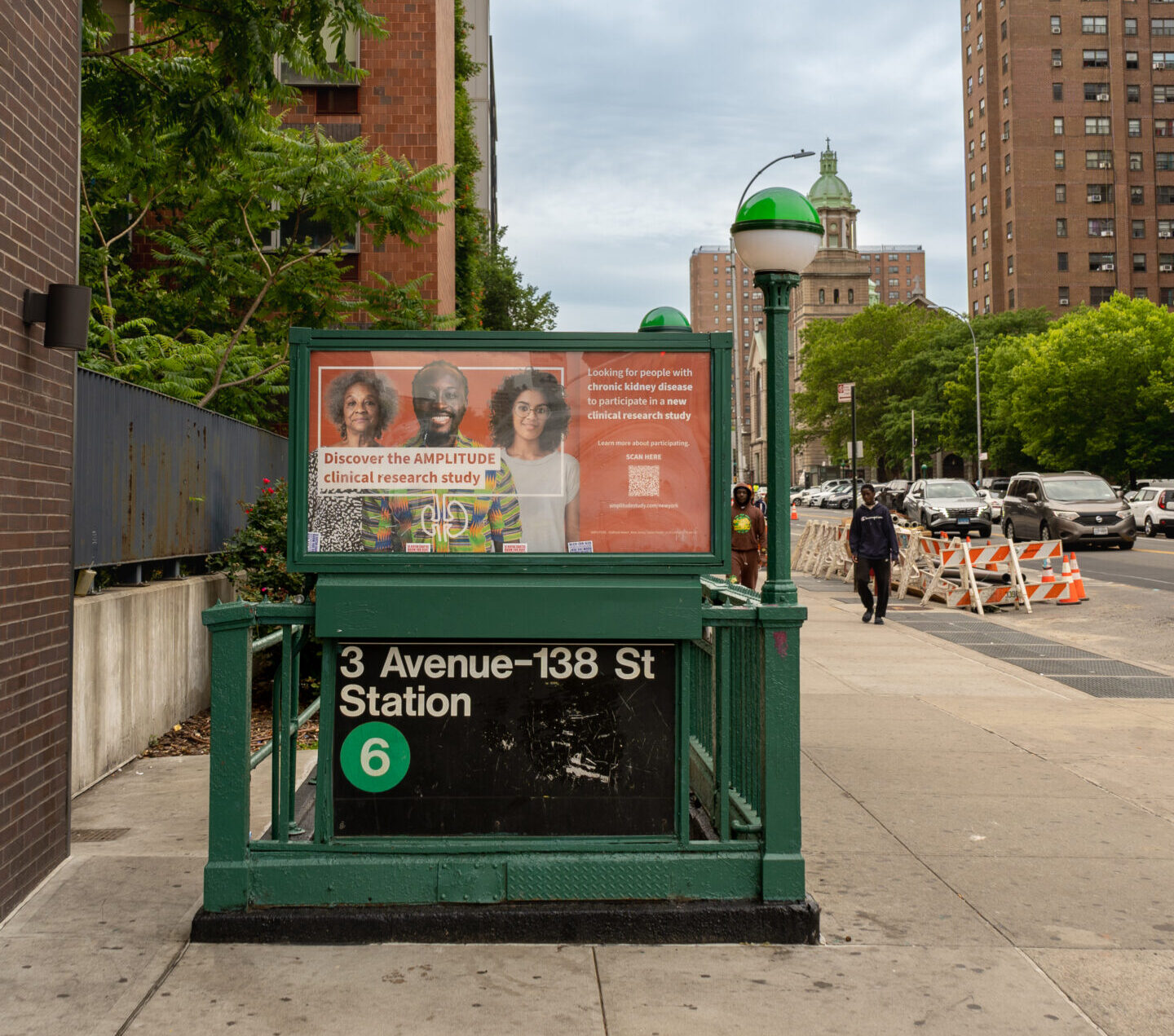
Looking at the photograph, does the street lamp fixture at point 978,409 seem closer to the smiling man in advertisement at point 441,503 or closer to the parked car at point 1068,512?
the parked car at point 1068,512

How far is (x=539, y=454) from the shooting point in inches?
168

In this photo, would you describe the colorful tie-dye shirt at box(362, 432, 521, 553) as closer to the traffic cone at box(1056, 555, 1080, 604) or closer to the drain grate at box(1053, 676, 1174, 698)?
the drain grate at box(1053, 676, 1174, 698)

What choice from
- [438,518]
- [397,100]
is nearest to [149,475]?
[438,518]

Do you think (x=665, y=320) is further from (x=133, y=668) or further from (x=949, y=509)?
(x=949, y=509)

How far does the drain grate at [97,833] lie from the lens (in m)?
5.50

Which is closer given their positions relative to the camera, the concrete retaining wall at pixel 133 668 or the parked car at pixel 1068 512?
the concrete retaining wall at pixel 133 668

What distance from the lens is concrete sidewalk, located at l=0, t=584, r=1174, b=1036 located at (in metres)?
3.58

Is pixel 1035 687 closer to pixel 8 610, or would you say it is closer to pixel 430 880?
pixel 430 880

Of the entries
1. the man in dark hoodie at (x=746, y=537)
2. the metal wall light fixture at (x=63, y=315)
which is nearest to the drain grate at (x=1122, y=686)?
the man in dark hoodie at (x=746, y=537)

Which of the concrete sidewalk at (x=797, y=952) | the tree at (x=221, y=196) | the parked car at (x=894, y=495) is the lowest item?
the concrete sidewalk at (x=797, y=952)

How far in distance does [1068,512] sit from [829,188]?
461 feet

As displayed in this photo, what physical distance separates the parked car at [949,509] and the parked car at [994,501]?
4987mm

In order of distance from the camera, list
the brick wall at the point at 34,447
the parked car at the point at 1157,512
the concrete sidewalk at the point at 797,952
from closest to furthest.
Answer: the concrete sidewalk at the point at 797,952 < the brick wall at the point at 34,447 < the parked car at the point at 1157,512

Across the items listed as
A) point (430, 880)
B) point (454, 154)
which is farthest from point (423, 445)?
point (454, 154)
